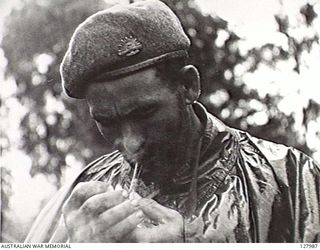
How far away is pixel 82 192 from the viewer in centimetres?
159

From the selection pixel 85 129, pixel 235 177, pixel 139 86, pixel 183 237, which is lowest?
pixel 183 237

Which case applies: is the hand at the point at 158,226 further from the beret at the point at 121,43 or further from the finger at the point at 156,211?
the beret at the point at 121,43

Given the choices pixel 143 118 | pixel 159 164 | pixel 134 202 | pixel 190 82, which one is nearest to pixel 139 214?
pixel 134 202

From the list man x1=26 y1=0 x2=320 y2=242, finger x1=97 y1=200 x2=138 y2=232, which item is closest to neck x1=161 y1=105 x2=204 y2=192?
man x1=26 y1=0 x2=320 y2=242

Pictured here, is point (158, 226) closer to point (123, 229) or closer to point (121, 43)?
point (123, 229)

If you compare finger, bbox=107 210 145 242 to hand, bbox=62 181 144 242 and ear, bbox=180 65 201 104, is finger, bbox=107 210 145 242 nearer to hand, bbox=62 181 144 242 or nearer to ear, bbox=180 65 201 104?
hand, bbox=62 181 144 242

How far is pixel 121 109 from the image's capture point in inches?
60.2

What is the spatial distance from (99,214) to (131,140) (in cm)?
22

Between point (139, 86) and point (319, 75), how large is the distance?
0.52 m

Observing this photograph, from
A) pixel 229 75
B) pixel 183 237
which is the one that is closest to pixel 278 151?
pixel 229 75

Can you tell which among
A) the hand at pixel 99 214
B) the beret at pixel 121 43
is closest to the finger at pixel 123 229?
the hand at pixel 99 214

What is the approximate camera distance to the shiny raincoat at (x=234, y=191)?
1.54 metres

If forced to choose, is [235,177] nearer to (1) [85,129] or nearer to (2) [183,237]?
(2) [183,237]

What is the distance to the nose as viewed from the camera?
1541 mm
